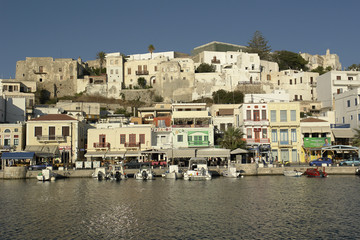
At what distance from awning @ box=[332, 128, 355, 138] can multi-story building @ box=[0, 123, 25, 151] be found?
4455cm

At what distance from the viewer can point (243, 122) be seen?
187 feet

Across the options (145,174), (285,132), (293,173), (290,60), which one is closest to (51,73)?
(290,60)

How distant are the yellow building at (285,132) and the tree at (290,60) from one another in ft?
179

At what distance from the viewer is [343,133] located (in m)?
58.2

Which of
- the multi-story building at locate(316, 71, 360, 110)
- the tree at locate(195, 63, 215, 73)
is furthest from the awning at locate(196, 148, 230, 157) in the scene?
the tree at locate(195, 63, 215, 73)

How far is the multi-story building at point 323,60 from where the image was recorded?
114 metres

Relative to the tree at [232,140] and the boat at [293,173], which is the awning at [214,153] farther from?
the boat at [293,173]

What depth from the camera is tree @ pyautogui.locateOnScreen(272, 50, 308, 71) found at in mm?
109500

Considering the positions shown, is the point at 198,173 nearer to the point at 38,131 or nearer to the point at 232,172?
the point at 232,172

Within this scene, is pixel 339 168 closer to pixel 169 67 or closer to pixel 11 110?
pixel 11 110

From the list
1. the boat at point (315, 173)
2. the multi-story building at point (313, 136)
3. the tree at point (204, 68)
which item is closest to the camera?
the boat at point (315, 173)

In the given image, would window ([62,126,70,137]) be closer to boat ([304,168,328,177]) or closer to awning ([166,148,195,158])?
awning ([166,148,195,158])

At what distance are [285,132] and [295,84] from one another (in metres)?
37.7

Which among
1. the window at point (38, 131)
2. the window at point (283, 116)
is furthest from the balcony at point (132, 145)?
the window at point (283, 116)
